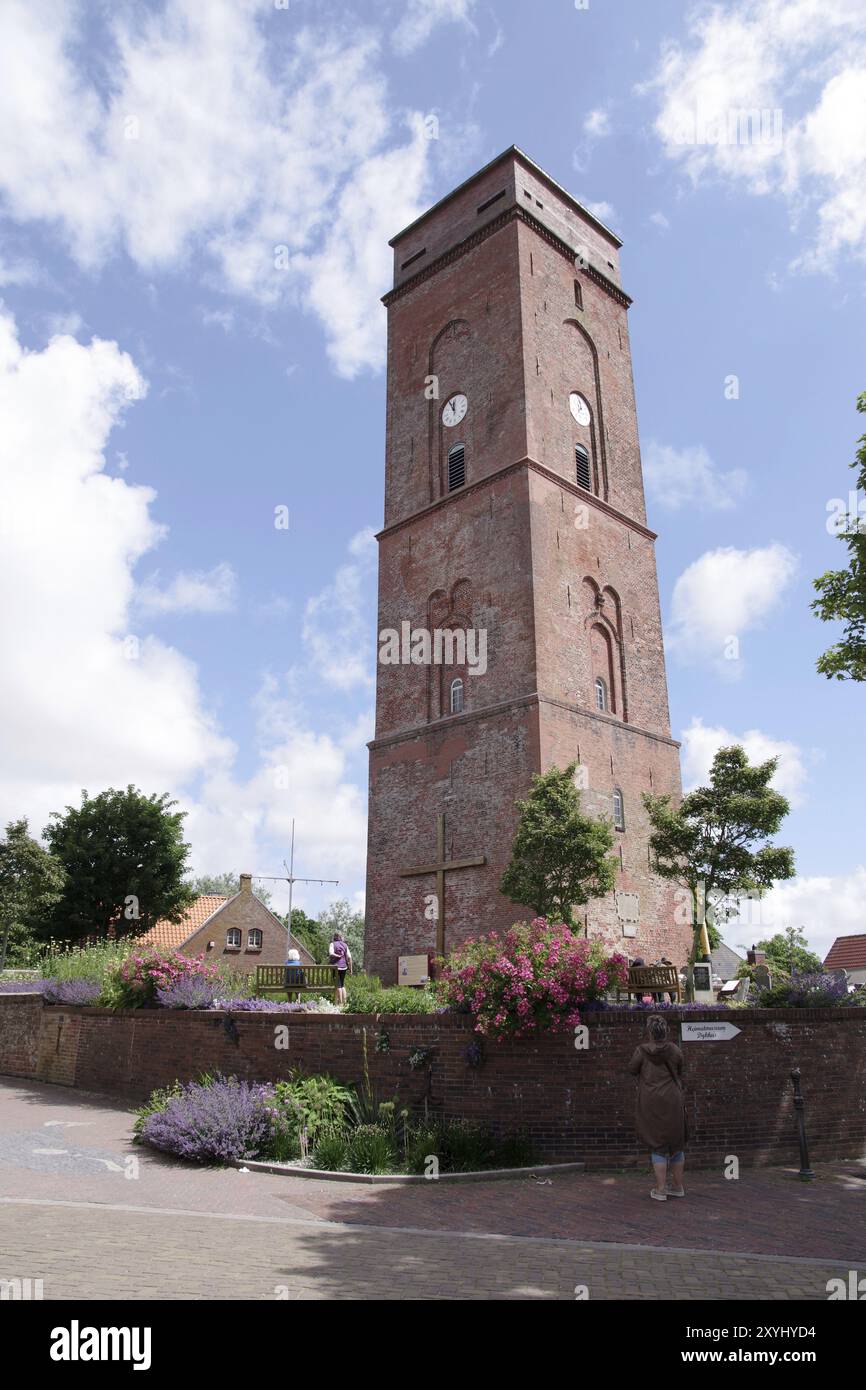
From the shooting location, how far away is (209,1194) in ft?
29.9

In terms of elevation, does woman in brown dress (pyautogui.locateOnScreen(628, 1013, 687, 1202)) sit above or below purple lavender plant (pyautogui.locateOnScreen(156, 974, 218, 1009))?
below

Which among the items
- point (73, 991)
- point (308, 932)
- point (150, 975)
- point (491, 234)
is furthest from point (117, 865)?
point (308, 932)

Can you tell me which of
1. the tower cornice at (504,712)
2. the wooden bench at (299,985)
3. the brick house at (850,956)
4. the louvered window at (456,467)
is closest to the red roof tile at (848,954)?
the brick house at (850,956)

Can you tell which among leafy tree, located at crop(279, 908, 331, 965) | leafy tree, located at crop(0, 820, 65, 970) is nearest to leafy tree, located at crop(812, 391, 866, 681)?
leafy tree, located at crop(0, 820, 65, 970)

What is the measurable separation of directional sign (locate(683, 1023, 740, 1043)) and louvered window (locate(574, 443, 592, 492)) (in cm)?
2071

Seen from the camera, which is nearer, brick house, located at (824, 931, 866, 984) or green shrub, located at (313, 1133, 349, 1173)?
green shrub, located at (313, 1133, 349, 1173)

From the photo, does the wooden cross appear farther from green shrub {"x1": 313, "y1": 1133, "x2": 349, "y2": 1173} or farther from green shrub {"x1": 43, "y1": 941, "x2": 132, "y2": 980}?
green shrub {"x1": 313, "y1": 1133, "x2": 349, "y2": 1173}

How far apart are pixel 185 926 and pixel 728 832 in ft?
114

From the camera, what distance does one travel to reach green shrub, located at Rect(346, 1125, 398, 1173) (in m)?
10.2

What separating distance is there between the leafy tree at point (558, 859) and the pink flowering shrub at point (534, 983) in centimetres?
834

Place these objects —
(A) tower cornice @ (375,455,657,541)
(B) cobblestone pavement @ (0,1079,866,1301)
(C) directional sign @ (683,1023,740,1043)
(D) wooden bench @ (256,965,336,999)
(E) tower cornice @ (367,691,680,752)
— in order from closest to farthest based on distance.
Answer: (B) cobblestone pavement @ (0,1079,866,1301)
(C) directional sign @ (683,1023,740,1043)
(D) wooden bench @ (256,965,336,999)
(E) tower cornice @ (367,691,680,752)
(A) tower cornice @ (375,455,657,541)

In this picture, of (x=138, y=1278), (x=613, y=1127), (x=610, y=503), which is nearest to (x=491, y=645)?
(x=610, y=503)
